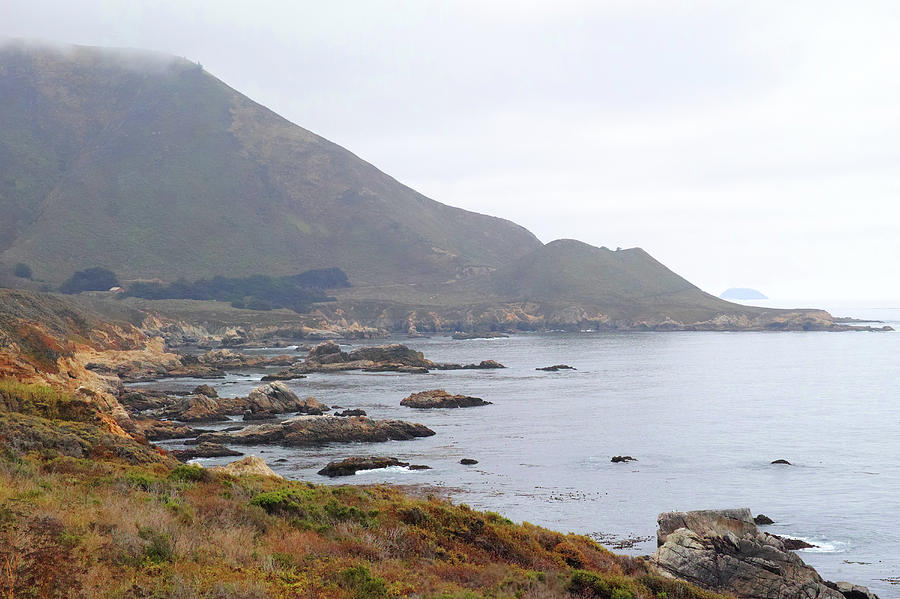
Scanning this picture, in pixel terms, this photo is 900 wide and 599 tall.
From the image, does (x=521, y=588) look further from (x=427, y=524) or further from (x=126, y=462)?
(x=126, y=462)

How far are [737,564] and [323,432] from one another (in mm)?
39012

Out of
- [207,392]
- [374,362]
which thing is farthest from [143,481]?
[374,362]

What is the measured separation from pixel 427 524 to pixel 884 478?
117ft

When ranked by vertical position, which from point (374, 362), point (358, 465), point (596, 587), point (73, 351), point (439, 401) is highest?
point (596, 587)

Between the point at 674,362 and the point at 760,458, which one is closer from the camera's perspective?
the point at 760,458

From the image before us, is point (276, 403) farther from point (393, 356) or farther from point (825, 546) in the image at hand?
point (393, 356)

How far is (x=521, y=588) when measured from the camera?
15.6m

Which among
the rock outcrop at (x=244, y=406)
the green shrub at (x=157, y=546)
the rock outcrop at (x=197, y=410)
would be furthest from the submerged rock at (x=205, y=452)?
the green shrub at (x=157, y=546)

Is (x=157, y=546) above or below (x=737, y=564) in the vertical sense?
above

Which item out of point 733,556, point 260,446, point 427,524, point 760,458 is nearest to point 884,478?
point 760,458

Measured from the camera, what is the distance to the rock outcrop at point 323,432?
184 ft

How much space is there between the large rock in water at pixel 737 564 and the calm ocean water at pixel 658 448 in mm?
4474

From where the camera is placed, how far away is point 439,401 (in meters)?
77.3

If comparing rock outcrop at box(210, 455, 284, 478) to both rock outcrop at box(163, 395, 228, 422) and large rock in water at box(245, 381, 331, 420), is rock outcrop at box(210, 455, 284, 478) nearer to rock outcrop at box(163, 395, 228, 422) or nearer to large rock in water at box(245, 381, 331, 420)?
rock outcrop at box(163, 395, 228, 422)
